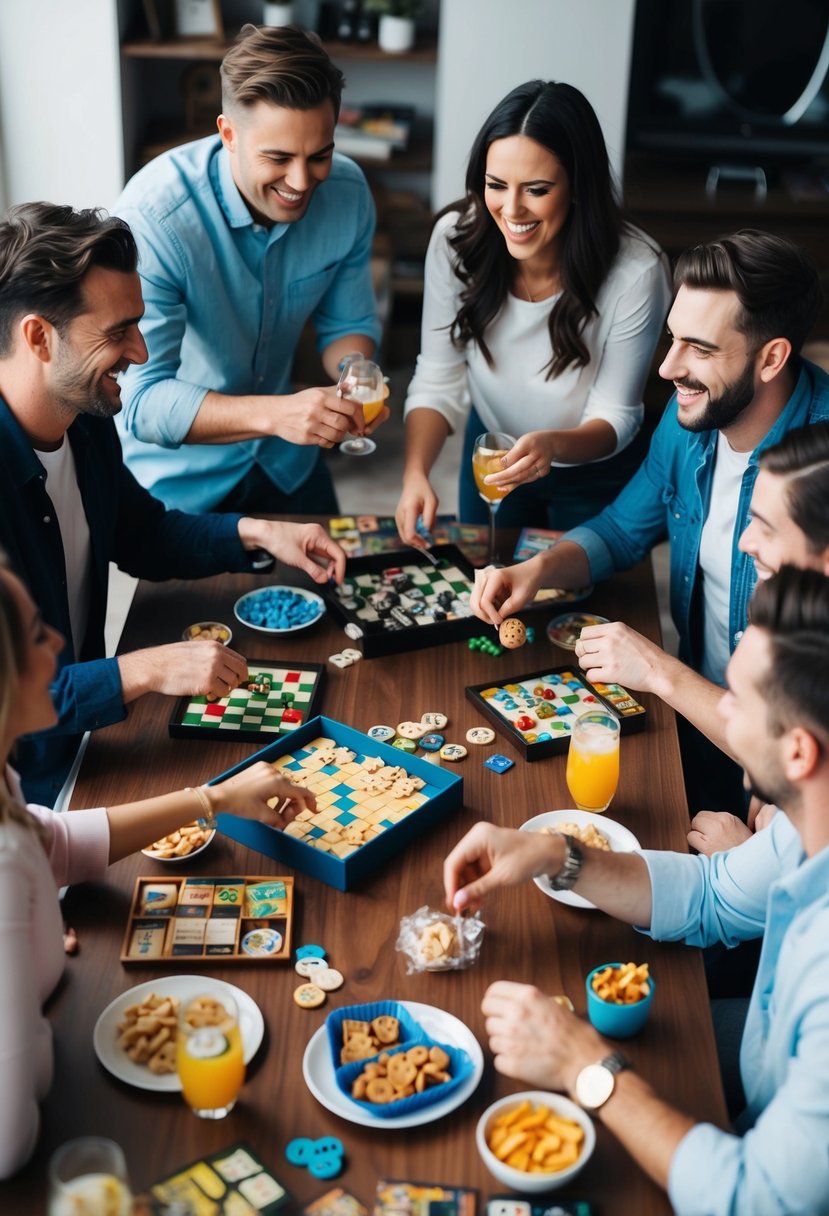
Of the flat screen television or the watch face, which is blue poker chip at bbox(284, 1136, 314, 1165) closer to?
the watch face

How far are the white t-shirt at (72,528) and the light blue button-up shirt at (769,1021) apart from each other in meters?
1.21

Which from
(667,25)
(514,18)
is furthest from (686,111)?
(514,18)

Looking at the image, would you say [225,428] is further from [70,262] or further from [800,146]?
[800,146]

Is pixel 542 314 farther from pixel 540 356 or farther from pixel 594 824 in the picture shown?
pixel 594 824

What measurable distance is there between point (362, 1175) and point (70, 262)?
4.72ft

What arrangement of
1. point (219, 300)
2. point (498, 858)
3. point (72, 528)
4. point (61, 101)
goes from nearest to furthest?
point (498, 858)
point (72, 528)
point (219, 300)
point (61, 101)

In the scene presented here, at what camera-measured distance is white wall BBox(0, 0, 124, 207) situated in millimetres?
4535

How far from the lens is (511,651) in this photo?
218 cm

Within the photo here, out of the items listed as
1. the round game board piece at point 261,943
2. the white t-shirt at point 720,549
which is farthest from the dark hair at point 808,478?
the round game board piece at point 261,943

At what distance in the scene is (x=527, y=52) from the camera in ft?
15.4

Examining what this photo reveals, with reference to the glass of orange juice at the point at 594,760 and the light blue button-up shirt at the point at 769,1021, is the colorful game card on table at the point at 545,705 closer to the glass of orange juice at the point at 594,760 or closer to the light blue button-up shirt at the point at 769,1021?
the glass of orange juice at the point at 594,760

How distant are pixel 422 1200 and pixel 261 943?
0.40 m

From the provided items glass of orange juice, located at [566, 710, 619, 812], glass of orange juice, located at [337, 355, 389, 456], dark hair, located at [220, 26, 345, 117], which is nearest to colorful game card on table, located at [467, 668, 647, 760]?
glass of orange juice, located at [566, 710, 619, 812]

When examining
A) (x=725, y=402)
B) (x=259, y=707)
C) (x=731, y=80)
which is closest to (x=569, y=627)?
(x=725, y=402)
